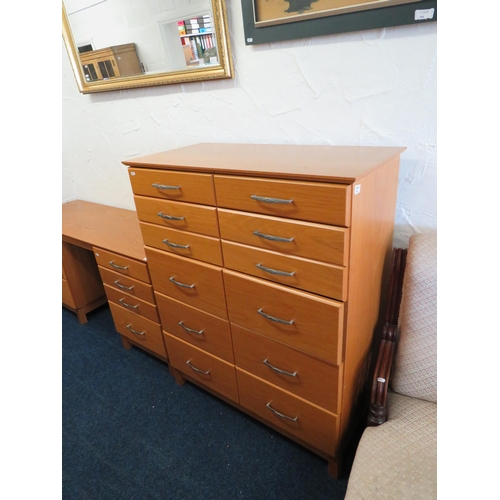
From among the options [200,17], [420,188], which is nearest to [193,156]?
[200,17]

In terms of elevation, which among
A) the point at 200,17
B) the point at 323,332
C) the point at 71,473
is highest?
the point at 200,17

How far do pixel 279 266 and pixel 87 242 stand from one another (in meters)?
1.31

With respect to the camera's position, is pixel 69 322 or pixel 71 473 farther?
pixel 69 322

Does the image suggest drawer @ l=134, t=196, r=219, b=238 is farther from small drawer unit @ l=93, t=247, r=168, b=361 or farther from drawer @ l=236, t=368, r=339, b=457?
drawer @ l=236, t=368, r=339, b=457

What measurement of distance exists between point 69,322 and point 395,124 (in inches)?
94.6

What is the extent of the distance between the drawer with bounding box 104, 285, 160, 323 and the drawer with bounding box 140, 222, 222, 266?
40 centimetres

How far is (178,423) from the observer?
1.62 m

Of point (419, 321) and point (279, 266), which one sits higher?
point (279, 266)

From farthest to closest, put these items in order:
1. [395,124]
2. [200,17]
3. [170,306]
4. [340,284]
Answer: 1. [170,306]
2. [200,17]
3. [395,124]
4. [340,284]

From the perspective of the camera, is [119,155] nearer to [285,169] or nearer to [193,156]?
[193,156]

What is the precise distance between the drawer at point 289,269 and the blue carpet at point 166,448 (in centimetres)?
81

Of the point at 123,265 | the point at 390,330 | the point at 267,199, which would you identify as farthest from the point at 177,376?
the point at 267,199

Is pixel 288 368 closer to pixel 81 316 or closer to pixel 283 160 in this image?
pixel 283 160

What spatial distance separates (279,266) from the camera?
1086 millimetres
